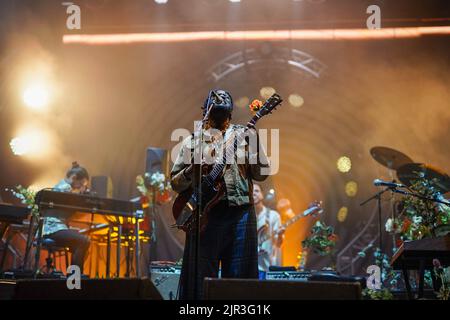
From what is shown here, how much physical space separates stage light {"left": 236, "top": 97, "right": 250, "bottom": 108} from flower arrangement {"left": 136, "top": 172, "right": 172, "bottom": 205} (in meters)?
2.87

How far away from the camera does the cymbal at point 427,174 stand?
293 inches

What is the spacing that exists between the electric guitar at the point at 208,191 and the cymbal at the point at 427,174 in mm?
4336

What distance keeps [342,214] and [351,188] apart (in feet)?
1.79

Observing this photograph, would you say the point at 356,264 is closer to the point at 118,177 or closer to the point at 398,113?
the point at 398,113

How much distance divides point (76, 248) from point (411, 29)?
6.97m

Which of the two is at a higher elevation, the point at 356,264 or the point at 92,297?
the point at 356,264

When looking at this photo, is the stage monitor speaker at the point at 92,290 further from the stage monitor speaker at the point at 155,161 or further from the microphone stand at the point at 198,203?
the stage monitor speaker at the point at 155,161

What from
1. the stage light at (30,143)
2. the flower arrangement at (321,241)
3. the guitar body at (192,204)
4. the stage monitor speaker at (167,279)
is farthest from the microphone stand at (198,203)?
the stage light at (30,143)

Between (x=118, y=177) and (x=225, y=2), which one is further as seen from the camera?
(x=118, y=177)

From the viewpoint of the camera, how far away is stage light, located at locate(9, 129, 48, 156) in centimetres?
1005

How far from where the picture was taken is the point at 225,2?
10023 mm

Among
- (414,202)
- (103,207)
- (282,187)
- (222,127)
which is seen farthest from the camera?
(282,187)

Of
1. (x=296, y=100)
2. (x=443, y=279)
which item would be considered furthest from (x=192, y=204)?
(x=296, y=100)

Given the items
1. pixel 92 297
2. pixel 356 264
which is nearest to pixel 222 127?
pixel 92 297
